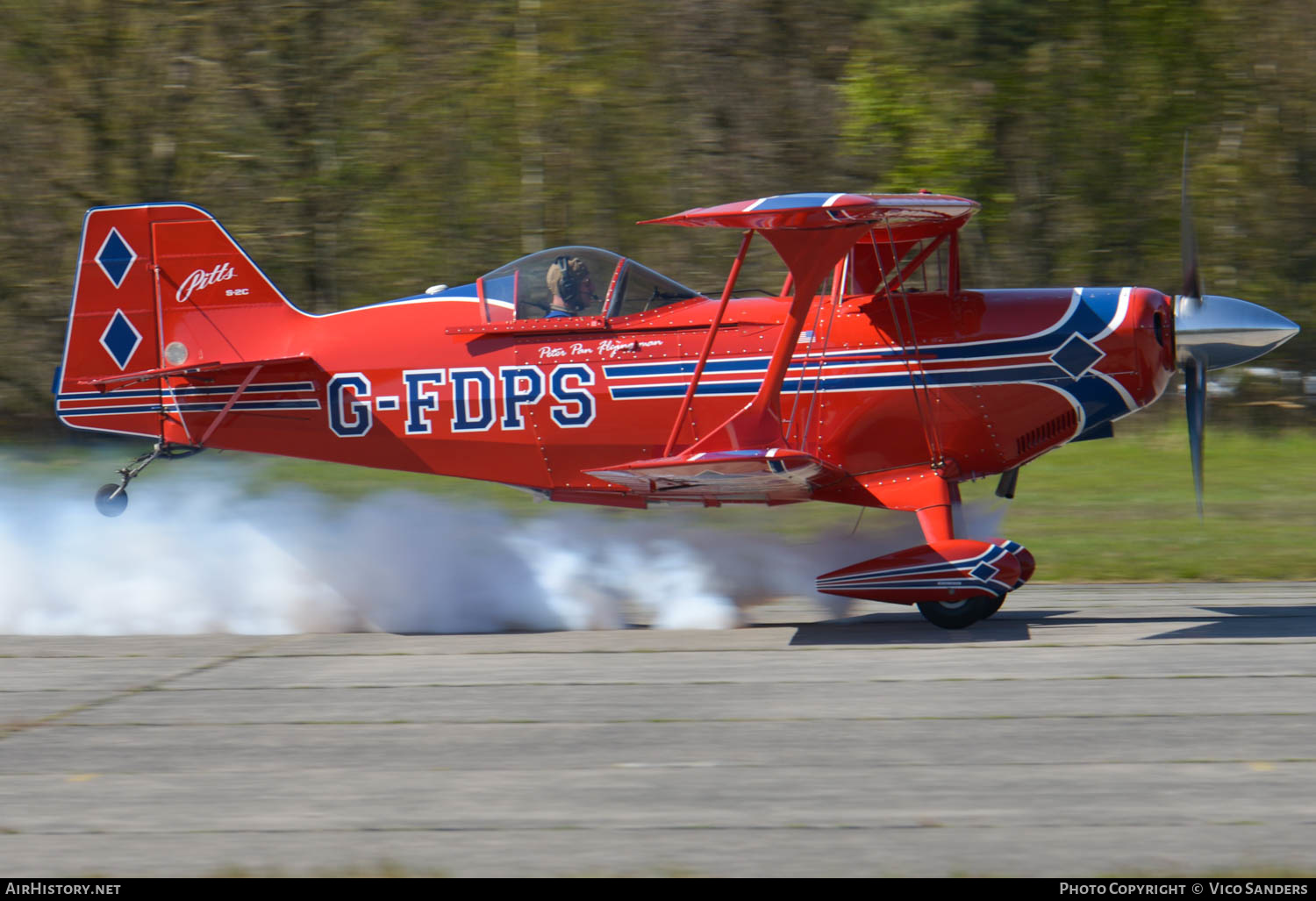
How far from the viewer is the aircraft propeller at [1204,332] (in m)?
8.18

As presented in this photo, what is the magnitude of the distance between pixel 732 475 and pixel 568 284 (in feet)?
6.30

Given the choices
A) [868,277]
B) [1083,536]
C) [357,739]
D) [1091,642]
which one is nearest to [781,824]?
[357,739]

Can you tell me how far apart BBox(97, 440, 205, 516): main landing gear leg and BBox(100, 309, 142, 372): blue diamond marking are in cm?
64

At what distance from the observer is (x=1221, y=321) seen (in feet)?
27.3

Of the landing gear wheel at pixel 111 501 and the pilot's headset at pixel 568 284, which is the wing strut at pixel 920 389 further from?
the landing gear wheel at pixel 111 501

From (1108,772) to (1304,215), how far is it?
14612 millimetres

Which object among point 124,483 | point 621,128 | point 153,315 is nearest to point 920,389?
point 153,315

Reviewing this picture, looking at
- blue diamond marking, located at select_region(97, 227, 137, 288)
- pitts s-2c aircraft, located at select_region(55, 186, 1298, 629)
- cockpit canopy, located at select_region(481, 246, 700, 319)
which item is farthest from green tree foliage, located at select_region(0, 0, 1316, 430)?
blue diamond marking, located at select_region(97, 227, 137, 288)

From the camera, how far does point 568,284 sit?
8.81m

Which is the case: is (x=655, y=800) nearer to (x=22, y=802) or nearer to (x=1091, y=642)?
(x=22, y=802)

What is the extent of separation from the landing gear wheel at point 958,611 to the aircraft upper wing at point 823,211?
247cm

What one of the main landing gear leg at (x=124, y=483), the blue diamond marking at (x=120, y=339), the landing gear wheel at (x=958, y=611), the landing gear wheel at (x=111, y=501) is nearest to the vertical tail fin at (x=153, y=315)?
the blue diamond marking at (x=120, y=339)

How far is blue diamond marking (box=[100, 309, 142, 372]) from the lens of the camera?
9.06 m

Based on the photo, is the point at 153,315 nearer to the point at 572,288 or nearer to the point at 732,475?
the point at 572,288
